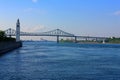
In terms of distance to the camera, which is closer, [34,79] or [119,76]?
[34,79]

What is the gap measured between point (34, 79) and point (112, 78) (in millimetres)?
5298

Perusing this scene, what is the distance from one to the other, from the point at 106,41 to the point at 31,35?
67.9m

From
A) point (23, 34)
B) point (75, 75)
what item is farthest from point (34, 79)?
point (23, 34)

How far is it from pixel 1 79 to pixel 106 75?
24.9 ft

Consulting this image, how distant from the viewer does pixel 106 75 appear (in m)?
23.9

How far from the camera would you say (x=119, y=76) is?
76.8 feet

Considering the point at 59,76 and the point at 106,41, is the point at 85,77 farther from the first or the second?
the point at 106,41

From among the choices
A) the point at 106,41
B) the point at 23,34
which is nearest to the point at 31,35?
the point at 23,34

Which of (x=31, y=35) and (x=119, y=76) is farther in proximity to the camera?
(x=31, y=35)

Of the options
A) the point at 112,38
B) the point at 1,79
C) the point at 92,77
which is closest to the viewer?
the point at 1,79

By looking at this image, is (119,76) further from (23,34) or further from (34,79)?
(23,34)

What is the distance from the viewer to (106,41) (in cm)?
19550

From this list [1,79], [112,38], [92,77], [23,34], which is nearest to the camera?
[1,79]

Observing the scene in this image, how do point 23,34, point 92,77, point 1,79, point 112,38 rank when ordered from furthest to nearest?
point 112,38 → point 23,34 → point 92,77 → point 1,79
